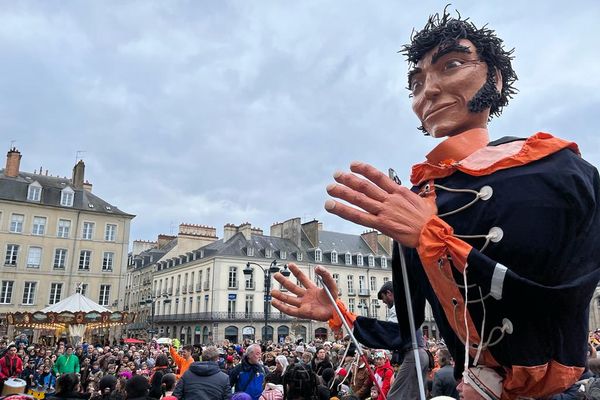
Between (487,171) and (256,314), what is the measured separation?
Answer: 39.7m

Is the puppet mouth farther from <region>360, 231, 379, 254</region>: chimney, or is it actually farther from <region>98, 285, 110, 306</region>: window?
<region>360, 231, 379, 254</region>: chimney

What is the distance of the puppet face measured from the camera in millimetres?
2182

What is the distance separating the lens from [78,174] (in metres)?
35.7

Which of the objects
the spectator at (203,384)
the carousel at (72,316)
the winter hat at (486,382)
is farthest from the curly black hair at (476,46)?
the carousel at (72,316)

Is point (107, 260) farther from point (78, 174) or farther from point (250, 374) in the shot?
point (250, 374)

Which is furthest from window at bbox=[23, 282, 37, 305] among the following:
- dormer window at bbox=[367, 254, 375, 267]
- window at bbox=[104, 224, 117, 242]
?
dormer window at bbox=[367, 254, 375, 267]

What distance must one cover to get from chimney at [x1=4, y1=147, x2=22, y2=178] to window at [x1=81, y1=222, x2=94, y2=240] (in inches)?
250

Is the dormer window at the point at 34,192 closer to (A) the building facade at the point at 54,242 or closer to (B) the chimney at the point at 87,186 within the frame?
(A) the building facade at the point at 54,242

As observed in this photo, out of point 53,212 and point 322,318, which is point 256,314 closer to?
point 53,212

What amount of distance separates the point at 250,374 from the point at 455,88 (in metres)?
6.22

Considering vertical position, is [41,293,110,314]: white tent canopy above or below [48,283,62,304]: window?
below

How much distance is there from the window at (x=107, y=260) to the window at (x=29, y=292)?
4620 mm

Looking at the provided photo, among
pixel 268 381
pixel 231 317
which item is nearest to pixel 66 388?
pixel 268 381

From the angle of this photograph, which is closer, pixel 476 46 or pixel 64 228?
pixel 476 46
